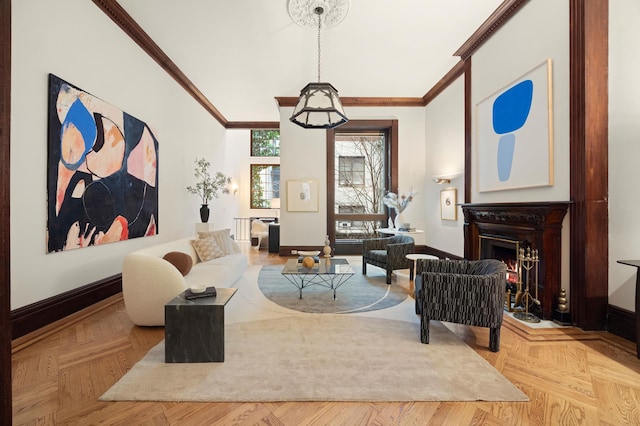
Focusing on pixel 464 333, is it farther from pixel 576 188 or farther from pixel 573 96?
pixel 573 96

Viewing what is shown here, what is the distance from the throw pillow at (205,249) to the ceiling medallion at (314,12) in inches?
136

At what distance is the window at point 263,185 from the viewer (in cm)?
1134

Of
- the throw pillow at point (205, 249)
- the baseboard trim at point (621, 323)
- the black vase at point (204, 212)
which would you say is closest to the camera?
the baseboard trim at point (621, 323)

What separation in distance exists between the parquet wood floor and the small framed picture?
3014 mm

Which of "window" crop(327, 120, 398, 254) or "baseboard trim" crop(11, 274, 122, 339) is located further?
"window" crop(327, 120, 398, 254)

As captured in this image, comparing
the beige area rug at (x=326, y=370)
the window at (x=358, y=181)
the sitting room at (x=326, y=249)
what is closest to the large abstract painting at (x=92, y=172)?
the sitting room at (x=326, y=249)

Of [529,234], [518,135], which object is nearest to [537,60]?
[518,135]

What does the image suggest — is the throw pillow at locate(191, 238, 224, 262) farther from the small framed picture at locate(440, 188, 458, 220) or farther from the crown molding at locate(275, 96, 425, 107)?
the small framed picture at locate(440, 188, 458, 220)

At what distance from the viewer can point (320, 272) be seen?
12.2ft

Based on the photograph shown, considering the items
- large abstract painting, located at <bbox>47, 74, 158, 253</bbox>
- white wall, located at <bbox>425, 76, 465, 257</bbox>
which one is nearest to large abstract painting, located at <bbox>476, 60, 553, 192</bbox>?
white wall, located at <bbox>425, 76, 465, 257</bbox>

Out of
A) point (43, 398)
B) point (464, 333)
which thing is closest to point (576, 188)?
point (464, 333)

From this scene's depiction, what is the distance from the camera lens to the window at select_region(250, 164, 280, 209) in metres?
11.3

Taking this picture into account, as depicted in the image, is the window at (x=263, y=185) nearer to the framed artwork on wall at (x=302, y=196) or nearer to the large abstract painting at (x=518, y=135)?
the framed artwork on wall at (x=302, y=196)

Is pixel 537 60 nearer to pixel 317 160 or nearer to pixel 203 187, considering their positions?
pixel 317 160
